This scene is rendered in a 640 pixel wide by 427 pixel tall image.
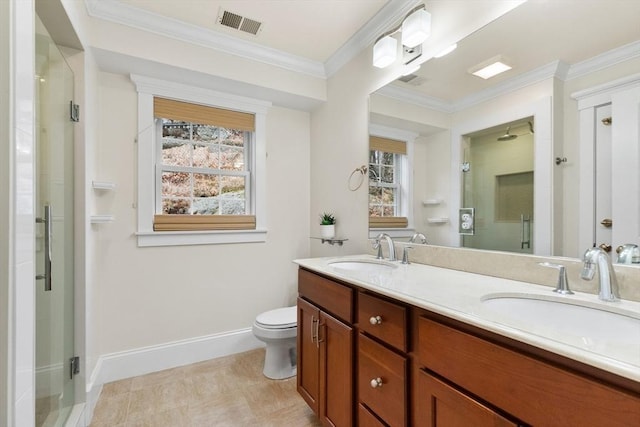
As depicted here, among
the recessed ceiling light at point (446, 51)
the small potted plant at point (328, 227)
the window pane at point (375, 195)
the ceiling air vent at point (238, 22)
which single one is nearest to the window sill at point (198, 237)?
the small potted plant at point (328, 227)

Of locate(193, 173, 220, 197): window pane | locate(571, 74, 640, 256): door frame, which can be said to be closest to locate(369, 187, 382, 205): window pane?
locate(571, 74, 640, 256): door frame

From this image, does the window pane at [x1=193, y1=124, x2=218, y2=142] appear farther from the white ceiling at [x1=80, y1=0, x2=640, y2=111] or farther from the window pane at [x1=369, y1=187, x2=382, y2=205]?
the window pane at [x1=369, y1=187, x2=382, y2=205]

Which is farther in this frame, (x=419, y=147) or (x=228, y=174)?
(x=228, y=174)

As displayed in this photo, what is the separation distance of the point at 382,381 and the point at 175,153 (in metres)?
2.23

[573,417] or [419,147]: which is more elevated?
[419,147]

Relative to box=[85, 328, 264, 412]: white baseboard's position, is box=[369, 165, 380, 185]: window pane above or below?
above

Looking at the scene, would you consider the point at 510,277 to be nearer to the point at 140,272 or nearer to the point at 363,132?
the point at 363,132

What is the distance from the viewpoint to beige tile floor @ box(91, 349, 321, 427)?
67.7 inches

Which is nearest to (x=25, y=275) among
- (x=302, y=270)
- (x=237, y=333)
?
(x=302, y=270)

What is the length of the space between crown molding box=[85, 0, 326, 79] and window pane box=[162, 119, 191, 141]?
625 mm

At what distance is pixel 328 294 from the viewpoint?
4.95ft

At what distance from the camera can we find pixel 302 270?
1.83 meters

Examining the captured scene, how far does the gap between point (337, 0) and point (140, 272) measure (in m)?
2.31

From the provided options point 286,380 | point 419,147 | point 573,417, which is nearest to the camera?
point 573,417
